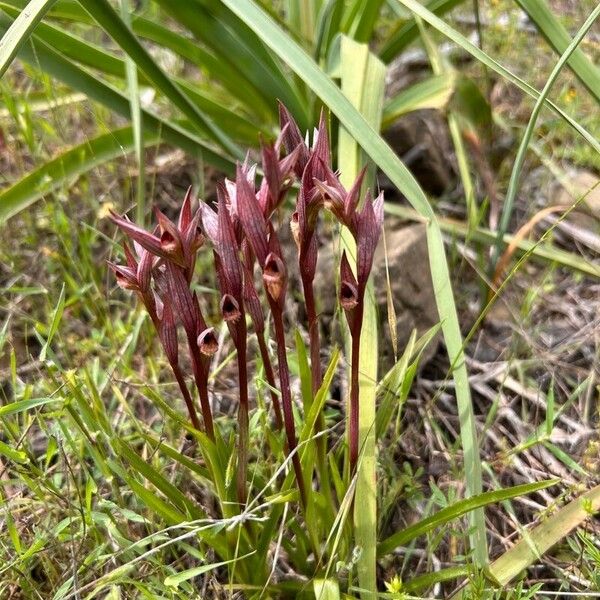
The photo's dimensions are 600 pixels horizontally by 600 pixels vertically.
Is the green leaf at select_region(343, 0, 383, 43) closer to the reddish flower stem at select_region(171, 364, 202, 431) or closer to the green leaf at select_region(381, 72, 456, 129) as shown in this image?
the green leaf at select_region(381, 72, 456, 129)

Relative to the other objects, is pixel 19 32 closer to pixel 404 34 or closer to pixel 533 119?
pixel 533 119

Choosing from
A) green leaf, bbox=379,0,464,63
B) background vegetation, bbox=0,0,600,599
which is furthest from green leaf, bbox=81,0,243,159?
green leaf, bbox=379,0,464,63

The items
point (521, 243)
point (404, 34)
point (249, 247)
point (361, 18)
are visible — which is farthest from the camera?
point (404, 34)

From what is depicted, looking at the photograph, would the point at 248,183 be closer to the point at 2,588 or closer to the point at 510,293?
the point at 2,588

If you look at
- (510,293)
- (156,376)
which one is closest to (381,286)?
(510,293)

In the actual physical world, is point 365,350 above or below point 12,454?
below

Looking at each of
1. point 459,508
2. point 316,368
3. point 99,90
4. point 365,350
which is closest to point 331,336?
point 365,350
